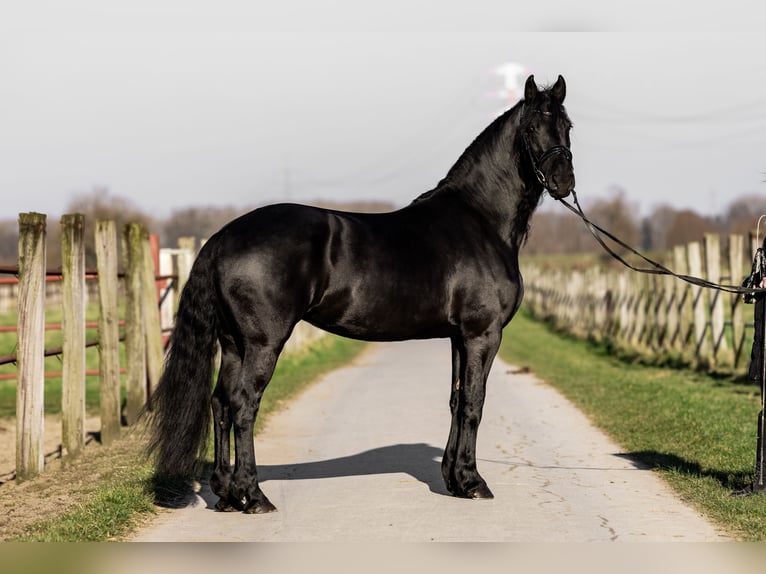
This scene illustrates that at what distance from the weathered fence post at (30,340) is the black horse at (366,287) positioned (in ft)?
7.36

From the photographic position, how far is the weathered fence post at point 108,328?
33.2 ft

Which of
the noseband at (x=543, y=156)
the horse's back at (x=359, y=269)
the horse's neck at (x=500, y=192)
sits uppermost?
the noseband at (x=543, y=156)

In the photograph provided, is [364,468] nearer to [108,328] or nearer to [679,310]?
[108,328]

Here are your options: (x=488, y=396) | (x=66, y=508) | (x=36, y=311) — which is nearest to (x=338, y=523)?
(x=66, y=508)

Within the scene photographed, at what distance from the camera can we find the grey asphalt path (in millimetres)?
5703

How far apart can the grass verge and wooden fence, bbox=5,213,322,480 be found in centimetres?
41

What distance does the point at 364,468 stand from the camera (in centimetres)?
807

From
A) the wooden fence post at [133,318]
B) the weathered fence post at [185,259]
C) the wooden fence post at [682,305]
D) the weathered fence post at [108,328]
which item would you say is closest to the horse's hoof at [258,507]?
the weathered fence post at [108,328]

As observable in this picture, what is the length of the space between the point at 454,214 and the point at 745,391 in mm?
9217

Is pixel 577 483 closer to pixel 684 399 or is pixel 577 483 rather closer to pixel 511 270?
pixel 511 270

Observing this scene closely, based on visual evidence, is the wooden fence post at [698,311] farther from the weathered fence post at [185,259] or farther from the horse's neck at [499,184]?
the horse's neck at [499,184]

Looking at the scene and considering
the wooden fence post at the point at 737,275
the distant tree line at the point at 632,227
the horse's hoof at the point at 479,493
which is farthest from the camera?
the distant tree line at the point at 632,227

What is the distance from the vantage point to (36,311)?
8.19 meters

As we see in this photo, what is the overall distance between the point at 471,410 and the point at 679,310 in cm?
1345
